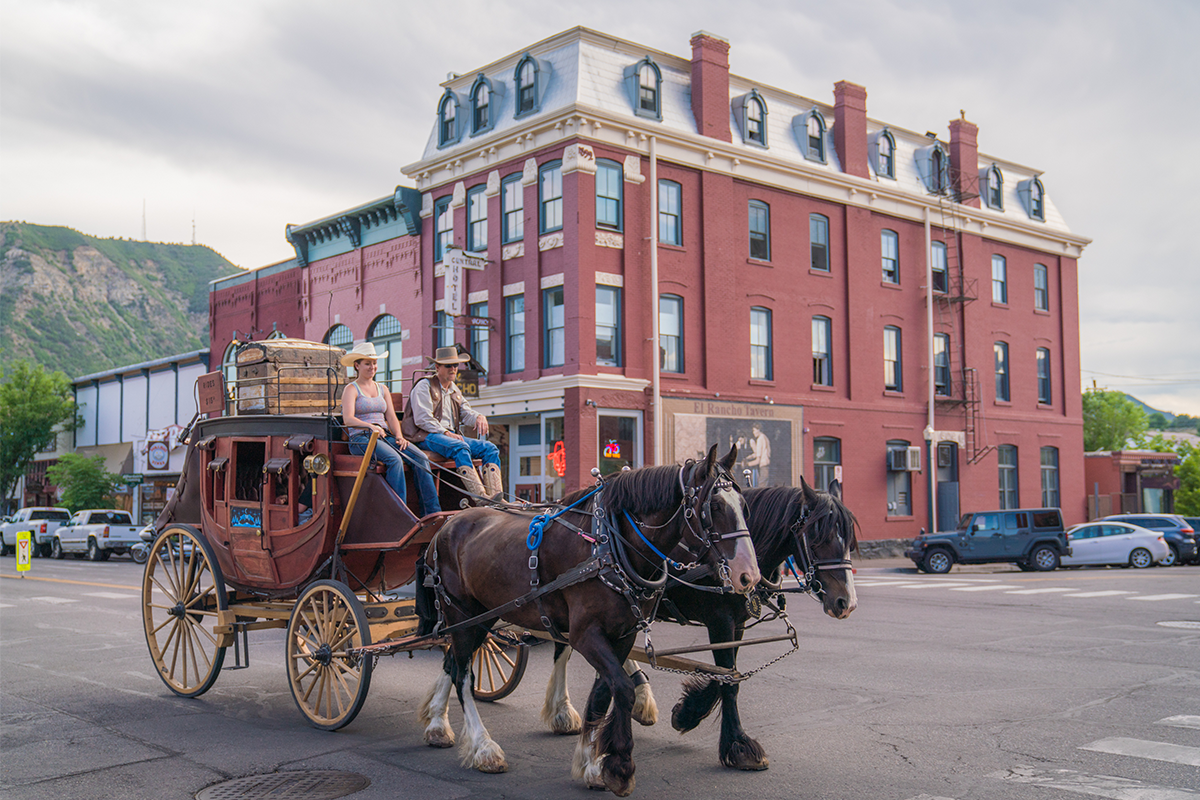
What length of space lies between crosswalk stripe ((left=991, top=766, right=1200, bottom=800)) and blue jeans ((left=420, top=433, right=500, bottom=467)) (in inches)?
187

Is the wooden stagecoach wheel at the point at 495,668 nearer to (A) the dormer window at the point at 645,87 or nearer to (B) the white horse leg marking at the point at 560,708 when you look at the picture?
(B) the white horse leg marking at the point at 560,708

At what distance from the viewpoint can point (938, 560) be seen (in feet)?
90.0

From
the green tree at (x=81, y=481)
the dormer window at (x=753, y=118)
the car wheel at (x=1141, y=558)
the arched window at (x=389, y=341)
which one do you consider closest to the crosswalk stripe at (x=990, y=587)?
the car wheel at (x=1141, y=558)

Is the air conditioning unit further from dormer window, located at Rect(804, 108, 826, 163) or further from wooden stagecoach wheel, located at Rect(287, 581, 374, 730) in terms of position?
wooden stagecoach wheel, located at Rect(287, 581, 374, 730)

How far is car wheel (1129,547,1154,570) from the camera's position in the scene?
92.6 ft

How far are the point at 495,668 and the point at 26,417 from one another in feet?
166

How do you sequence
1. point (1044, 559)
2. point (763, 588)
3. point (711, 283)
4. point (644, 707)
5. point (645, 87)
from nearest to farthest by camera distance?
point (763, 588) → point (644, 707) → point (1044, 559) → point (645, 87) → point (711, 283)

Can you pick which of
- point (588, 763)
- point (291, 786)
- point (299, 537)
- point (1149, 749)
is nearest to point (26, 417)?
point (299, 537)

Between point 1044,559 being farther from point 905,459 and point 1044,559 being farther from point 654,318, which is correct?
point 654,318

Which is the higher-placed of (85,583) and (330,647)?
(330,647)

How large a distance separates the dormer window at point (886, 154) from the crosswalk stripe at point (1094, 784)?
97.3ft

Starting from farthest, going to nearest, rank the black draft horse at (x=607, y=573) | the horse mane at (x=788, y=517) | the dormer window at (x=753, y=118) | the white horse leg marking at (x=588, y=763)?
the dormer window at (x=753, y=118) → the horse mane at (x=788, y=517) → the white horse leg marking at (x=588, y=763) → the black draft horse at (x=607, y=573)

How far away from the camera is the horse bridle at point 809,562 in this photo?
6.55 m

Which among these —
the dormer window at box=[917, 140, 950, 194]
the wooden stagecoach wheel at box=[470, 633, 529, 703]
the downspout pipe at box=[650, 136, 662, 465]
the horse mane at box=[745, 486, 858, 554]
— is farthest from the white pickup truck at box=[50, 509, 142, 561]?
the horse mane at box=[745, 486, 858, 554]
